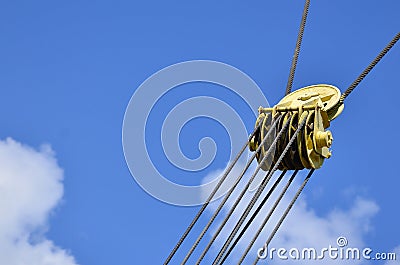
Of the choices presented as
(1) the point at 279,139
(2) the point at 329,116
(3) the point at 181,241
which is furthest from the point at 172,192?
(2) the point at 329,116

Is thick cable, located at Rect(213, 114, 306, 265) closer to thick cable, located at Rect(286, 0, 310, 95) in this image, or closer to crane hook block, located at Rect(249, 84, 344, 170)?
crane hook block, located at Rect(249, 84, 344, 170)

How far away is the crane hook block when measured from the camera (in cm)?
1013

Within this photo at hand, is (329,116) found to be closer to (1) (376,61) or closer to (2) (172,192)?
(1) (376,61)

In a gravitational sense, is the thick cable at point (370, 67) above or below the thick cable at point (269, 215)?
above

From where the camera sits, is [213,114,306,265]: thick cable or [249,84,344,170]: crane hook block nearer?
[213,114,306,265]: thick cable

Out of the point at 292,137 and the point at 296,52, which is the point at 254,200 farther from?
the point at 296,52

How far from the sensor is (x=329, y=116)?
10531 millimetres

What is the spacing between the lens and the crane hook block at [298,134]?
10.1 m

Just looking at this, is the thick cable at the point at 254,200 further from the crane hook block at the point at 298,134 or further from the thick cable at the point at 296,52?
the thick cable at the point at 296,52

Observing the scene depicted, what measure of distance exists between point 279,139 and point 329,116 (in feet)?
2.39

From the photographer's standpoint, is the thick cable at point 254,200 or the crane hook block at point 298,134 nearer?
the thick cable at point 254,200

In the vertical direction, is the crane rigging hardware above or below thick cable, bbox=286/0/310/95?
below

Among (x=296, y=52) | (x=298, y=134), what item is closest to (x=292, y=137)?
(x=298, y=134)

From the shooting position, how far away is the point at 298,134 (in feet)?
33.4
